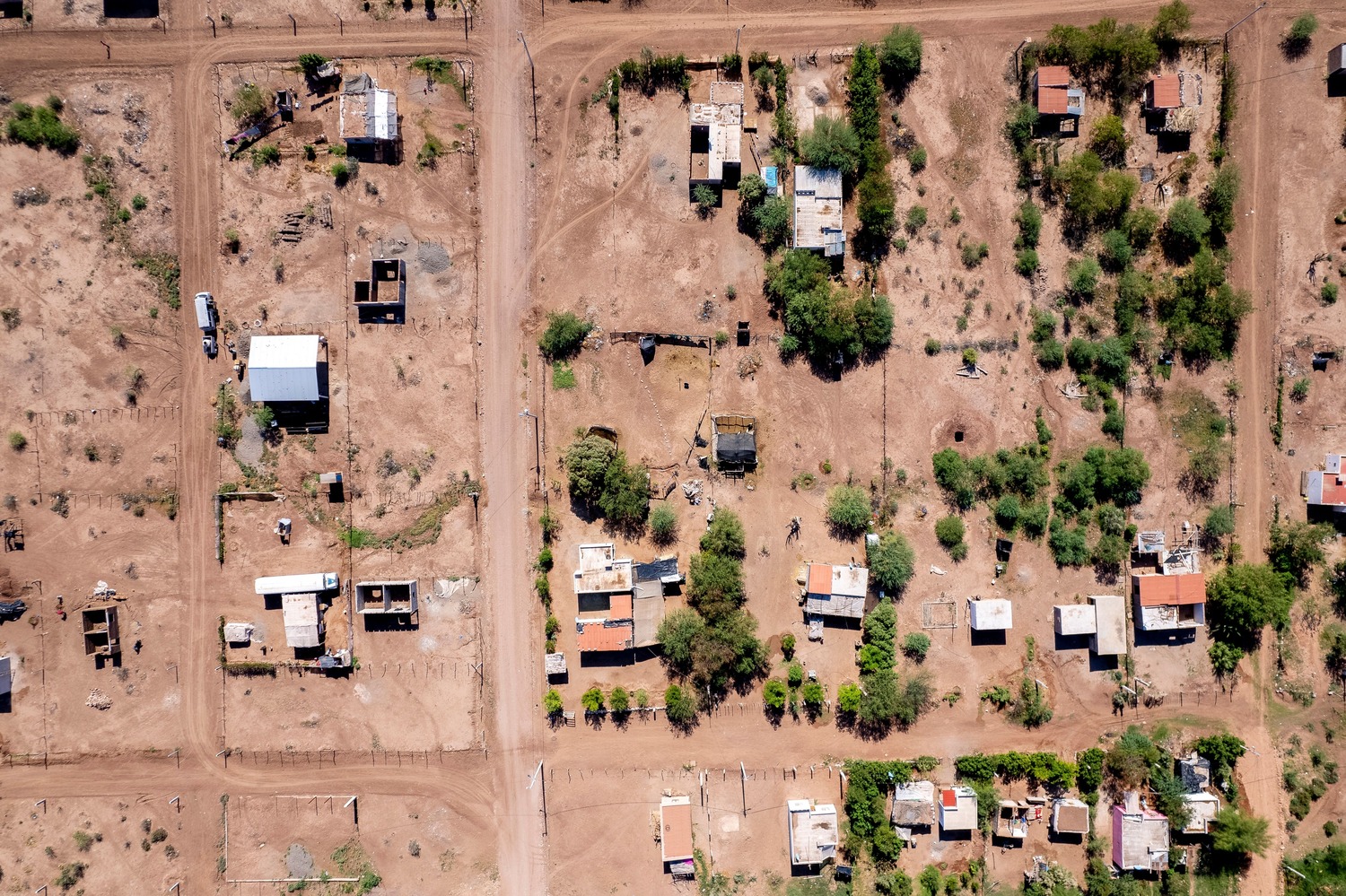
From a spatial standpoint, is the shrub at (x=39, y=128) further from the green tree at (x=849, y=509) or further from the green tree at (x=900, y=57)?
the green tree at (x=849, y=509)

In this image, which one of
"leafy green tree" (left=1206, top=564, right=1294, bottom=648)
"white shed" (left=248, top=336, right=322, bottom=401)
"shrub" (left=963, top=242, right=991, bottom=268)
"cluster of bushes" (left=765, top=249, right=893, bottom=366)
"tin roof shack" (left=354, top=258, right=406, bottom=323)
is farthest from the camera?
"shrub" (left=963, top=242, right=991, bottom=268)

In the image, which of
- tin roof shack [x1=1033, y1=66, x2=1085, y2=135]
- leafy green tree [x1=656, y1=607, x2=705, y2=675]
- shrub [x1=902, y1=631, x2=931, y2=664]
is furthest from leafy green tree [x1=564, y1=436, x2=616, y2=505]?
tin roof shack [x1=1033, y1=66, x2=1085, y2=135]

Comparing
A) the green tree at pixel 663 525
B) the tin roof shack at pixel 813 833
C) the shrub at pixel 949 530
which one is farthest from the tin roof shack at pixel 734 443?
the tin roof shack at pixel 813 833

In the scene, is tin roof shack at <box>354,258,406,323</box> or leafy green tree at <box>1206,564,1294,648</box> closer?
leafy green tree at <box>1206,564,1294,648</box>

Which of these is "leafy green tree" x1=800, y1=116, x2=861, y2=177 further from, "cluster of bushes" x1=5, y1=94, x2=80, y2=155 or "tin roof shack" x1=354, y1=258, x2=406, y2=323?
"cluster of bushes" x1=5, y1=94, x2=80, y2=155

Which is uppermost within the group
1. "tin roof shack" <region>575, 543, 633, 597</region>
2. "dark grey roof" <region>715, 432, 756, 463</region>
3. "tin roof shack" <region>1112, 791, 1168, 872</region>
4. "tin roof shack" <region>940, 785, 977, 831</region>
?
"dark grey roof" <region>715, 432, 756, 463</region>

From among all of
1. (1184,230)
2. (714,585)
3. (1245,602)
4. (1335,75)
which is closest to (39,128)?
(714,585)
